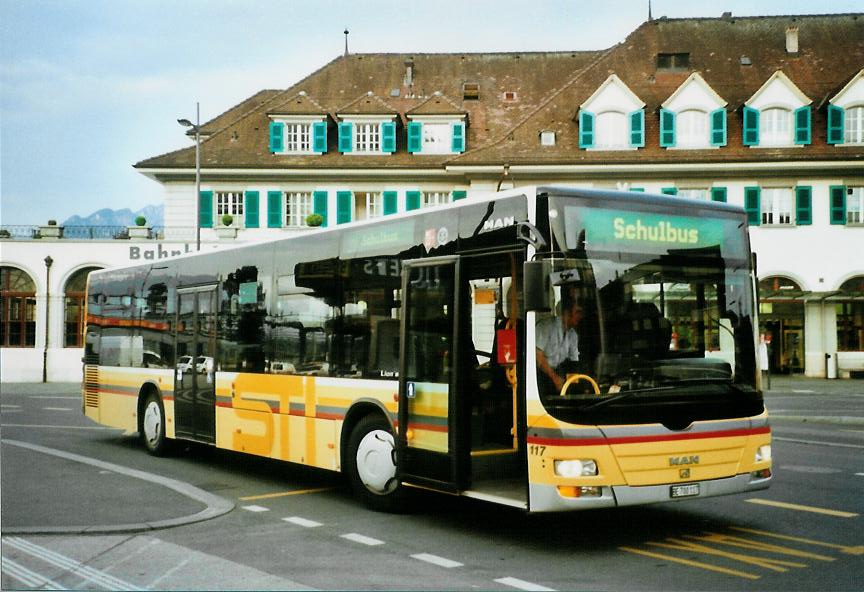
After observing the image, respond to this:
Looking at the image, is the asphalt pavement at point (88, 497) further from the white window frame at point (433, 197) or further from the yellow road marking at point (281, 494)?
the white window frame at point (433, 197)

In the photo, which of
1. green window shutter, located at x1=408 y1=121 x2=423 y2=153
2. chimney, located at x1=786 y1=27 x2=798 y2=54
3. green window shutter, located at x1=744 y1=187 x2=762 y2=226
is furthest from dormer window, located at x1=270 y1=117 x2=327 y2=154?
chimney, located at x1=786 y1=27 x2=798 y2=54

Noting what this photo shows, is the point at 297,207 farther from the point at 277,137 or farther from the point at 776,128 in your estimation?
the point at 776,128

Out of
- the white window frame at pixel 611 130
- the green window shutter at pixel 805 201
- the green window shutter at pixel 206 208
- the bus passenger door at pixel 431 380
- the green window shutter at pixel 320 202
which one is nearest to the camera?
the bus passenger door at pixel 431 380

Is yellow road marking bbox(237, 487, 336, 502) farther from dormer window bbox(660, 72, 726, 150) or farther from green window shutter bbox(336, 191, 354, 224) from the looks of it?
dormer window bbox(660, 72, 726, 150)

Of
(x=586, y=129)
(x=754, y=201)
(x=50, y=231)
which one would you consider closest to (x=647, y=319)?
(x=754, y=201)

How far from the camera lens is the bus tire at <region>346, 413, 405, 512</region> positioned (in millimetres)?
10352

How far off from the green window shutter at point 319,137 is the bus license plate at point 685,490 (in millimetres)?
39577

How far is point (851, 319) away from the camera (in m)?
42.8

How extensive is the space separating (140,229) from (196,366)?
103 feet

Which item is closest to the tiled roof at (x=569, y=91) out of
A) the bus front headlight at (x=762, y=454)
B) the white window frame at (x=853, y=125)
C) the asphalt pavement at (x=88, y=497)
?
the white window frame at (x=853, y=125)

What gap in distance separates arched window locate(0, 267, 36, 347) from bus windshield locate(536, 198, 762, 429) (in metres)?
39.3

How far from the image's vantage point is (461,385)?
30.7 feet

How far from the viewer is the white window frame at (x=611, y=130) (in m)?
44.3

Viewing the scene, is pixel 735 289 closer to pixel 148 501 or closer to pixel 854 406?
pixel 148 501
